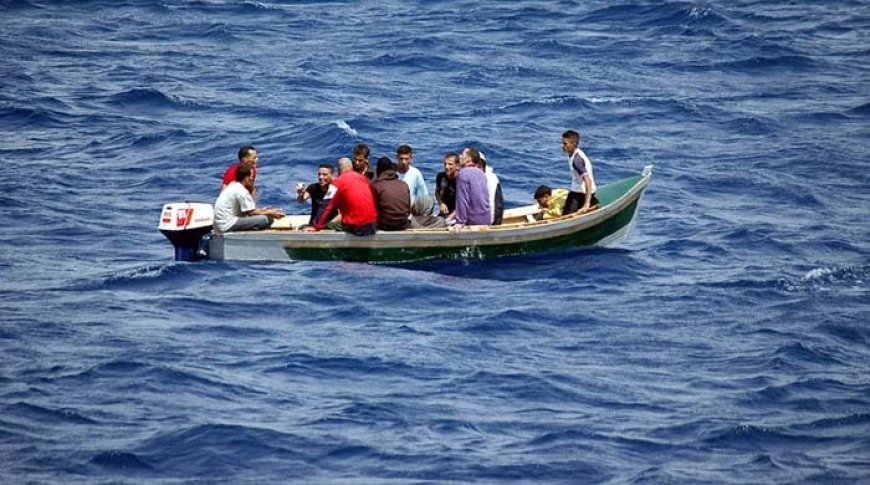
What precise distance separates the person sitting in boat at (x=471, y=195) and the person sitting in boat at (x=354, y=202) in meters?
1.24

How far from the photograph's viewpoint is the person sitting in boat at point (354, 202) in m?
22.4

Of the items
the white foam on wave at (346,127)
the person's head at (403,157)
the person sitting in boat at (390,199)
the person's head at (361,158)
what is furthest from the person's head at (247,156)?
the white foam on wave at (346,127)

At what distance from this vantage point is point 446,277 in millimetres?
22688

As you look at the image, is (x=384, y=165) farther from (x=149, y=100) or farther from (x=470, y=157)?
(x=149, y=100)

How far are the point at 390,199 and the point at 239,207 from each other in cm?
212

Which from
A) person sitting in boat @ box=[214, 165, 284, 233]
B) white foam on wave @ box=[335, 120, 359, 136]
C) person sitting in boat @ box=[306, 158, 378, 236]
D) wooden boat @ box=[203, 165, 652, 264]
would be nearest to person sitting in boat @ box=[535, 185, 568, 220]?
wooden boat @ box=[203, 165, 652, 264]

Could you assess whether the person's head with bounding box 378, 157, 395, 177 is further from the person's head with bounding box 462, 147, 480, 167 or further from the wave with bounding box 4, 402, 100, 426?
the wave with bounding box 4, 402, 100, 426

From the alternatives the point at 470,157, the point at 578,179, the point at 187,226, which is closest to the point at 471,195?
the point at 470,157

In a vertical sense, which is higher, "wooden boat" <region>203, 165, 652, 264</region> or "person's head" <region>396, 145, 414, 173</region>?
"person's head" <region>396, 145, 414, 173</region>

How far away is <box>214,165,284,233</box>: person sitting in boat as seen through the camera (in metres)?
22.4

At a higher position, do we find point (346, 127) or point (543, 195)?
point (346, 127)

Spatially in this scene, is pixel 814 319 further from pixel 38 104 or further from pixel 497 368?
pixel 38 104

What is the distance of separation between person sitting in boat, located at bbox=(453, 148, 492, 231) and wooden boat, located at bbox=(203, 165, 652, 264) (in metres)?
0.20

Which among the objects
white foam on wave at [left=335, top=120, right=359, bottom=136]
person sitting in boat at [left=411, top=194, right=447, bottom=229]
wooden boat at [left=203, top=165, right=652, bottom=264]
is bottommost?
wooden boat at [left=203, top=165, right=652, bottom=264]
